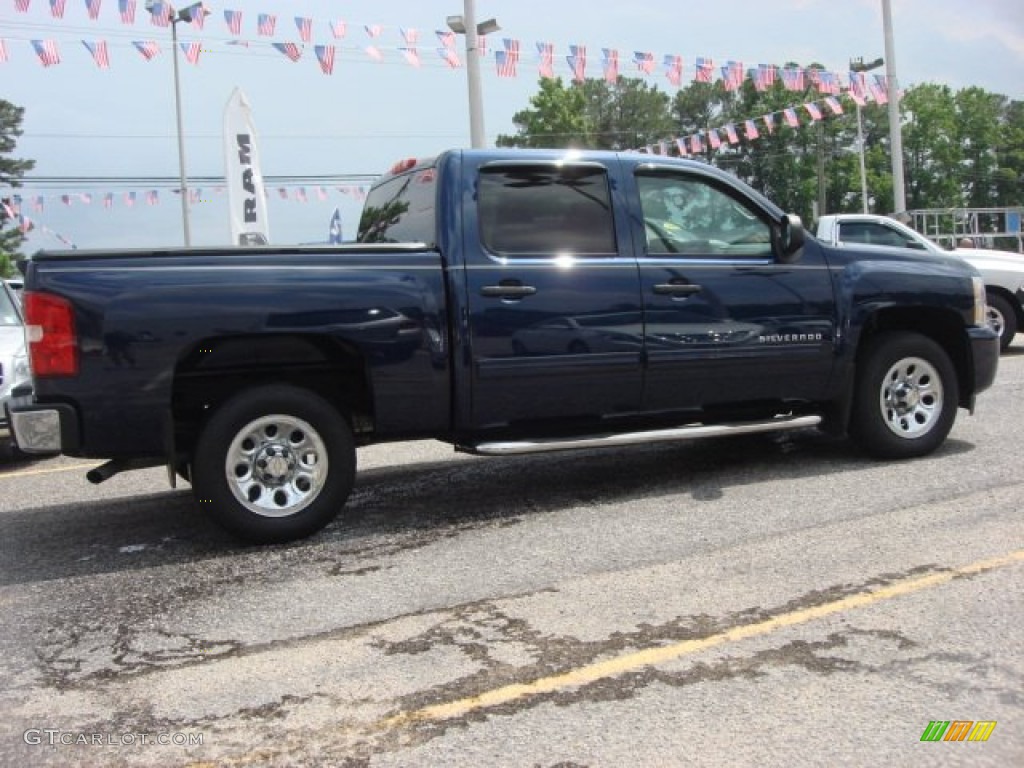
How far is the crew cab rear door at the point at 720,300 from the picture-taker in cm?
554

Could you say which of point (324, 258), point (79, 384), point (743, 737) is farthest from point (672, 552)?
point (79, 384)

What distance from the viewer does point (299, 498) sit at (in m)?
4.94

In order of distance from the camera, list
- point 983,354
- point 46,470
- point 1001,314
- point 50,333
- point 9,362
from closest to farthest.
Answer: point 50,333
point 983,354
point 46,470
point 9,362
point 1001,314

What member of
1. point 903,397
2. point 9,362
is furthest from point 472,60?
point 903,397

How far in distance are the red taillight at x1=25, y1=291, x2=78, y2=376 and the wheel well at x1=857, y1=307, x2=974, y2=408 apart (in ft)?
15.4

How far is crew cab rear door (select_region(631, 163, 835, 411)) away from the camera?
18.2ft

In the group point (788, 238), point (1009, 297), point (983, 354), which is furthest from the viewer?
point (1009, 297)

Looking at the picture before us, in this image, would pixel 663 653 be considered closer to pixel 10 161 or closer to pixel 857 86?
pixel 857 86

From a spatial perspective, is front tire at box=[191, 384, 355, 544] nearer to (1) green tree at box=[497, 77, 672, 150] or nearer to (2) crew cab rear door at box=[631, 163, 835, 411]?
(2) crew cab rear door at box=[631, 163, 835, 411]

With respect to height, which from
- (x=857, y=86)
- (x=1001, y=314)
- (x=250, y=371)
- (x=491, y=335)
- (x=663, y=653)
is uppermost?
(x=857, y=86)

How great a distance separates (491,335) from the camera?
509 centimetres

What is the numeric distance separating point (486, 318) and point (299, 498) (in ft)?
4.45

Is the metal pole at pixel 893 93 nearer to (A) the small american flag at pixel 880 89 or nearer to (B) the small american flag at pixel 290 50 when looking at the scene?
(A) the small american flag at pixel 880 89

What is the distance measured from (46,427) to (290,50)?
13.2 m
